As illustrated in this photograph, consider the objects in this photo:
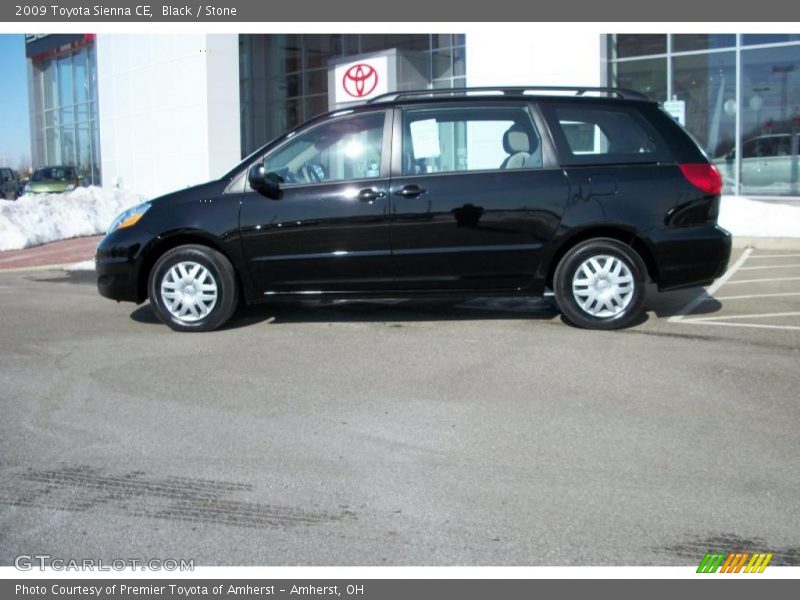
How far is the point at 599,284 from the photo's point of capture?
7.41m

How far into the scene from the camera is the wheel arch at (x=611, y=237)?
737cm

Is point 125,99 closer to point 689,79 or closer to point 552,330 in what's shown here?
point 689,79

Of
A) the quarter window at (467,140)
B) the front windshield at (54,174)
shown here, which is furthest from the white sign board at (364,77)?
the front windshield at (54,174)

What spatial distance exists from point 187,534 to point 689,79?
14.7 m

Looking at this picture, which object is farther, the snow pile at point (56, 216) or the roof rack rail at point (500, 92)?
the snow pile at point (56, 216)

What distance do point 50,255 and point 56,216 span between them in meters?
3.69

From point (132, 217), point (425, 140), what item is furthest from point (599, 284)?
point (132, 217)

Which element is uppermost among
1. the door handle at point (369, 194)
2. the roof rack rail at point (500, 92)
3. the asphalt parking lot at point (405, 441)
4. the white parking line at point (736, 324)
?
the roof rack rail at point (500, 92)

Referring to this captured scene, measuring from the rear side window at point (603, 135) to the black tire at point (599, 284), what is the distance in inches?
27.5

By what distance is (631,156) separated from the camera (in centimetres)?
746

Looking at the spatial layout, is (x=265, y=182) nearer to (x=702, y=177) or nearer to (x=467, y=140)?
(x=467, y=140)

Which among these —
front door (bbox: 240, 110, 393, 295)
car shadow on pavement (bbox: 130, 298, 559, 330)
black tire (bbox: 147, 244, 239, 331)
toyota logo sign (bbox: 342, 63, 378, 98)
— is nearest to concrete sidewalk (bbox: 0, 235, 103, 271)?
car shadow on pavement (bbox: 130, 298, 559, 330)

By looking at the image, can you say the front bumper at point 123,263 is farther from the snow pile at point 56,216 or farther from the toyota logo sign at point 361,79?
the toyota logo sign at point 361,79

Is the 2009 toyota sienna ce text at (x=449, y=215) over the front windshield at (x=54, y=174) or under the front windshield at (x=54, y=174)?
under
